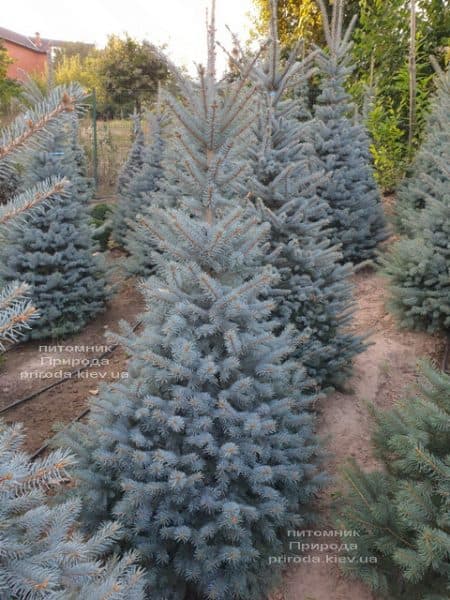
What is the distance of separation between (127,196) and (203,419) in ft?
26.2

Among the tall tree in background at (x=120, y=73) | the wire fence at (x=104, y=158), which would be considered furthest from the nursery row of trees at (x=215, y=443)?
the tall tree in background at (x=120, y=73)

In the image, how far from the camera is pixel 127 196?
9.97m

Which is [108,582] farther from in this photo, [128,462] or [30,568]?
[128,462]

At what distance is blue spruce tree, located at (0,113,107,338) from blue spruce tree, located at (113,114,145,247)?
78.2 inches

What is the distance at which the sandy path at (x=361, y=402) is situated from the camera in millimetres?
3246

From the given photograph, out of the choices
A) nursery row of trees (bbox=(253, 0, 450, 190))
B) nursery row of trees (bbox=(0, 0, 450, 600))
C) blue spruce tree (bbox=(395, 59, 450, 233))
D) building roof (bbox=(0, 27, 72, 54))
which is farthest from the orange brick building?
nursery row of trees (bbox=(0, 0, 450, 600))

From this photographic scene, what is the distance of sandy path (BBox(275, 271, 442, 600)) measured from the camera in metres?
3.25

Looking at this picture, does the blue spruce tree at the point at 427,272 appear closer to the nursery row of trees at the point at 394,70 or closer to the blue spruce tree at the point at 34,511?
the nursery row of trees at the point at 394,70

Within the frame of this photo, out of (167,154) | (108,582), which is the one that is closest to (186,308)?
(108,582)

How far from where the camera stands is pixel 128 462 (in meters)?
2.81

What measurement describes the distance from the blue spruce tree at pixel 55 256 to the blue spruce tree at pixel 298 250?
2.91 m

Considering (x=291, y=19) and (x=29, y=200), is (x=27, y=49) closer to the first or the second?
(x=291, y=19)

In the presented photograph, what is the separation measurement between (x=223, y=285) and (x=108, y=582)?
1724 mm

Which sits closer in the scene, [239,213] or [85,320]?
[239,213]
